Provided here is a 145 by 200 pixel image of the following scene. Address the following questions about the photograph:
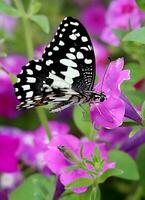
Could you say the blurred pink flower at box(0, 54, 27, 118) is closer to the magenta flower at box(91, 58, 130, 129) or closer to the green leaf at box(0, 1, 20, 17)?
the green leaf at box(0, 1, 20, 17)

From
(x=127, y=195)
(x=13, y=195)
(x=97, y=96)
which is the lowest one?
(x=127, y=195)

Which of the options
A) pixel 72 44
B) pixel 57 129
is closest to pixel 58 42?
pixel 72 44

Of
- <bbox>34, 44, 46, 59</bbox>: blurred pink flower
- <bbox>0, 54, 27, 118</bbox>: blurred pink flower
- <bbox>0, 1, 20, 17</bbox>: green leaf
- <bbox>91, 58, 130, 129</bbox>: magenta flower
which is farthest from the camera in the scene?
<bbox>34, 44, 46, 59</bbox>: blurred pink flower

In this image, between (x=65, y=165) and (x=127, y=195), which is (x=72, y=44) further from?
(x=127, y=195)

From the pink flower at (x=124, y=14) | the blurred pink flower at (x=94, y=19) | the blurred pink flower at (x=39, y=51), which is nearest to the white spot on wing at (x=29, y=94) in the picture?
the pink flower at (x=124, y=14)

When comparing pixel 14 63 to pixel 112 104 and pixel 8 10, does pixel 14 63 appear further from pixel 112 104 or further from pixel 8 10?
pixel 112 104

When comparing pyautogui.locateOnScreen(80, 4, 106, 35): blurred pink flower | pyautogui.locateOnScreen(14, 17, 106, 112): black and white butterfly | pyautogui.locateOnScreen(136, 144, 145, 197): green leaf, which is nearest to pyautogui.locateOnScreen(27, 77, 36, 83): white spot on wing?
pyautogui.locateOnScreen(14, 17, 106, 112): black and white butterfly

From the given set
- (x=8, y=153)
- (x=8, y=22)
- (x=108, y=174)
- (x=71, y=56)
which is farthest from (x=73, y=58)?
(x=8, y=22)
